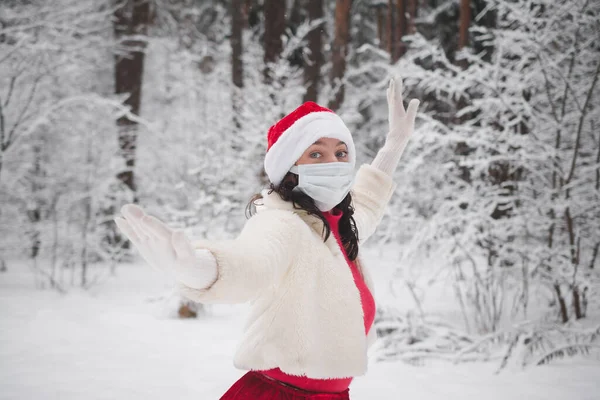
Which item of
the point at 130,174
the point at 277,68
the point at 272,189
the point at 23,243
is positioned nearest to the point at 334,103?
the point at 277,68

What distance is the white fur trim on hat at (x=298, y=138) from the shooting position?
153 centimetres

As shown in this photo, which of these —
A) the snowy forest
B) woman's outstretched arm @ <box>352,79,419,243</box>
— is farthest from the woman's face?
the snowy forest

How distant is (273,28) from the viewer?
30.9 feet

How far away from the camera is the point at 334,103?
1009 centimetres

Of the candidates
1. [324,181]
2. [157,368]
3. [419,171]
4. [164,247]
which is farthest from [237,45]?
[164,247]

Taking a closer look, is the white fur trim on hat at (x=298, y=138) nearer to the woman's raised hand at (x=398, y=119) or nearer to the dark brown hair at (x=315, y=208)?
the dark brown hair at (x=315, y=208)

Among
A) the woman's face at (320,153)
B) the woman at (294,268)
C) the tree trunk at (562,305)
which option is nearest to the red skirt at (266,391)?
the woman at (294,268)

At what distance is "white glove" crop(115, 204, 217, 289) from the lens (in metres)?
0.94

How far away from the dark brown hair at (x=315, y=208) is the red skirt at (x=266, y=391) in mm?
484

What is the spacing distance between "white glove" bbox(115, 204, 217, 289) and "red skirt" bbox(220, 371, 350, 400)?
549mm

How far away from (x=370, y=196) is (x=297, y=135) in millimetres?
684

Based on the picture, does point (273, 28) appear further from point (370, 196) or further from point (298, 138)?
point (298, 138)

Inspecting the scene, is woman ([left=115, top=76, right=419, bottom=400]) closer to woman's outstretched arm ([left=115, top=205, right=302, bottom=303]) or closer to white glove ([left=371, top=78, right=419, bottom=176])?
woman's outstretched arm ([left=115, top=205, right=302, bottom=303])

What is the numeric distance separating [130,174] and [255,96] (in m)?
4.45
